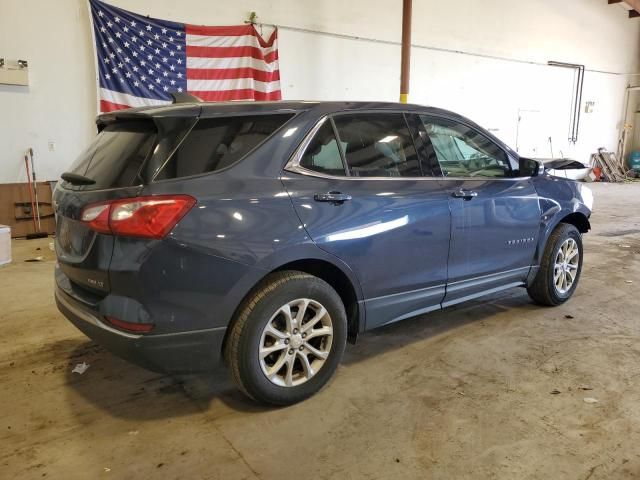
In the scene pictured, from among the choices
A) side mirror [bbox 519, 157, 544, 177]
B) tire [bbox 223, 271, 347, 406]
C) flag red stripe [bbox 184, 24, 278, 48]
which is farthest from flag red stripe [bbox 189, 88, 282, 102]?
tire [bbox 223, 271, 347, 406]

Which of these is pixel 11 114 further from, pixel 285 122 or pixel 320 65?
pixel 285 122

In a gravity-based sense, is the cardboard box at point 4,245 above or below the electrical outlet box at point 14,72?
below

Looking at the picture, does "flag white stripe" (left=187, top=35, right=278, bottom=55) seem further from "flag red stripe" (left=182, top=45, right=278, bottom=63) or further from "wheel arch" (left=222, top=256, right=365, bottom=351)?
"wheel arch" (left=222, top=256, right=365, bottom=351)

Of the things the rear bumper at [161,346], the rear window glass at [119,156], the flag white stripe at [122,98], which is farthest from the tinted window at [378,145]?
the flag white stripe at [122,98]

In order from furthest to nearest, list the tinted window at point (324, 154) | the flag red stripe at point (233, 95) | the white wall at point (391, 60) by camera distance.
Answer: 1. the flag red stripe at point (233, 95)
2. the white wall at point (391, 60)
3. the tinted window at point (324, 154)

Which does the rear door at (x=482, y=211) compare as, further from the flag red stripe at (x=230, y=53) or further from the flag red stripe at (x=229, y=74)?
the flag red stripe at (x=230, y=53)

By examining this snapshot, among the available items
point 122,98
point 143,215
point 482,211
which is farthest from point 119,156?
point 122,98

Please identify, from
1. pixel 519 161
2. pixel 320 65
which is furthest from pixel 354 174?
pixel 320 65

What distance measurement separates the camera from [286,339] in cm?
250

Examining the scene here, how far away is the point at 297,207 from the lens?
2.45 metres

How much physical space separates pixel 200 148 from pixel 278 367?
1.10m

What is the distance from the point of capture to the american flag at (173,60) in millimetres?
7434

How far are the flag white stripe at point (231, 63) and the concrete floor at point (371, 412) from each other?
18.1ft

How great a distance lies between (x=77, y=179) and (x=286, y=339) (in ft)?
4.13
